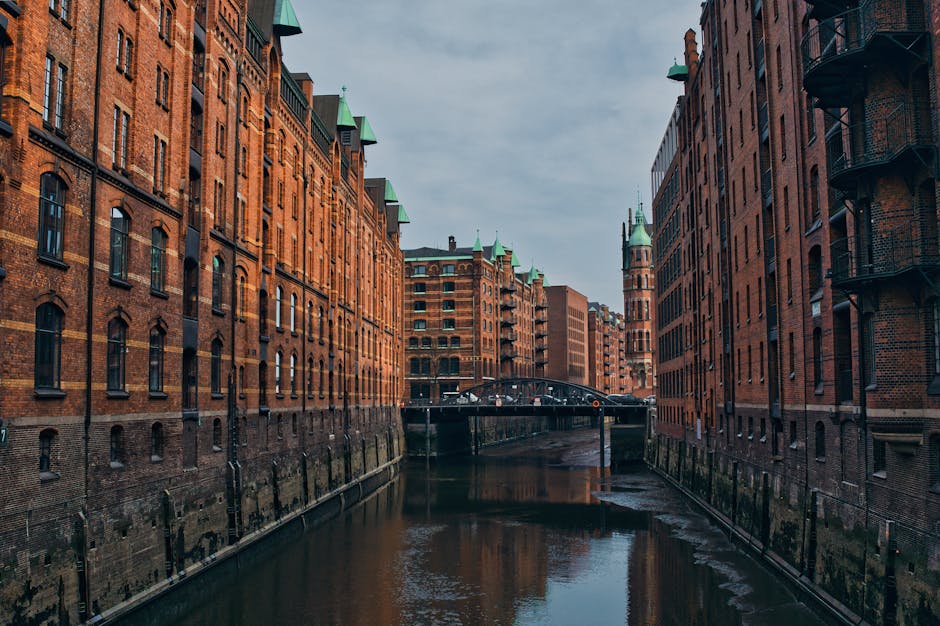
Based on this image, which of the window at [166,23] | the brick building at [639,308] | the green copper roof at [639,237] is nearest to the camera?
the window at [166,23]

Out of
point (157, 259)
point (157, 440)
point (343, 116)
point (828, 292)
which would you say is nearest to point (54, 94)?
point (157, 259)

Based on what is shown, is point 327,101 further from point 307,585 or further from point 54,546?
point 54,546

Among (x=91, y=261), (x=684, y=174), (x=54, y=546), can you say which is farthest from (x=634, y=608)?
(x=684, y=174)

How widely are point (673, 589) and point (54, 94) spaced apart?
22440mm

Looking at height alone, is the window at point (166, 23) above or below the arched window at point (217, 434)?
above

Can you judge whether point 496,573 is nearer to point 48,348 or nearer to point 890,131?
point 48,348

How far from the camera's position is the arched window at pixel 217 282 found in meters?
30.3

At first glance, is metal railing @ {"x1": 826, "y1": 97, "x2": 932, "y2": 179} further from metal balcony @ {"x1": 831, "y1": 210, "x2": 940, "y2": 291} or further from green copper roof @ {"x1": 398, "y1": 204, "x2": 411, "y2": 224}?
green copper roof @ {"x1": 398, "y1": 204, "x2": 411, "y2": 224}

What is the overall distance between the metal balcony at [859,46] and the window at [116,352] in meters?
19.1

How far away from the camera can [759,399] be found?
3159cm

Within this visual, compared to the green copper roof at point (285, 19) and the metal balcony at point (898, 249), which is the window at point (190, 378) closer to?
the green copper roof at point (285, 19)

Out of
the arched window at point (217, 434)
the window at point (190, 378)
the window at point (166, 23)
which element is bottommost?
the arched window at point (217, 434)

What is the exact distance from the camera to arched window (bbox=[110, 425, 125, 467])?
2192cm

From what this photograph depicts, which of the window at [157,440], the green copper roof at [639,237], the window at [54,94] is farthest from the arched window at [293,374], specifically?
the green copper roof at [639,237]
